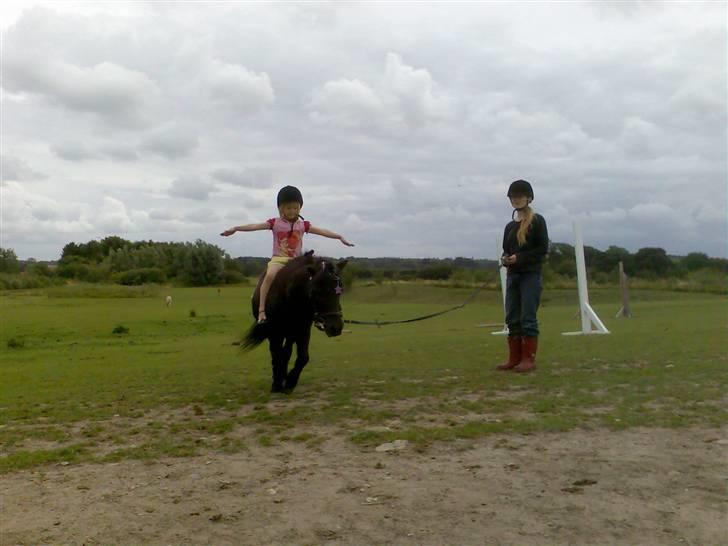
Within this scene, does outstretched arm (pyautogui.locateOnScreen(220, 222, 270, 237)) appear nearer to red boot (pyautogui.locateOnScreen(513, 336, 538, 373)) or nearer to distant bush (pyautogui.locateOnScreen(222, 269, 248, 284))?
red boot (pyautogui.locateOnScreen(513, 336, 538, 373))

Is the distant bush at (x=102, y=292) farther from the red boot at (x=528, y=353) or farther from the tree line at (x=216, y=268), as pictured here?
the red boot at (x=528, y=353)

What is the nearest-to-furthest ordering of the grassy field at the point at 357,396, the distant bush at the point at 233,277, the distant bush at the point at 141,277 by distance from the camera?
the grassy field at the point at 357,396, the distant bush at the point at 141,277, the distant bush at the point at 233,277

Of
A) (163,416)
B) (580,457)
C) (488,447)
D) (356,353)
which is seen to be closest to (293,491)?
(488,447)

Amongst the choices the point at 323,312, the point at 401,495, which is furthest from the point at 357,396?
the point at 401,495

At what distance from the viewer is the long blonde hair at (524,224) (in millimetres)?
7934

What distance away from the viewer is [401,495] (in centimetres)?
368

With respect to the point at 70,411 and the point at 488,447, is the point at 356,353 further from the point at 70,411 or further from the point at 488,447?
the point at 488,447

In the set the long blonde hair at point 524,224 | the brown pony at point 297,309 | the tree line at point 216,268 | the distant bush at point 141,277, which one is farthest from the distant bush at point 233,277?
the brown pony at point 297,309

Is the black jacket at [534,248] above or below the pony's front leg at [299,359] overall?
above

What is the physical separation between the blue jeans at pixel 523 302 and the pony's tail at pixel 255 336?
121 inches

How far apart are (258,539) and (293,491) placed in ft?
2.10

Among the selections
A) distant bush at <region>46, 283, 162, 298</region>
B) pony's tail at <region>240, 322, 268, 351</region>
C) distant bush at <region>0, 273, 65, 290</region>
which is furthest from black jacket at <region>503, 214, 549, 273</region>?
distant bush at <region>0, 273, 65, 290</region>

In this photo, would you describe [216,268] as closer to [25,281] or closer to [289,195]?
[25,281]

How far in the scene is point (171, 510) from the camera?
3.58 m
